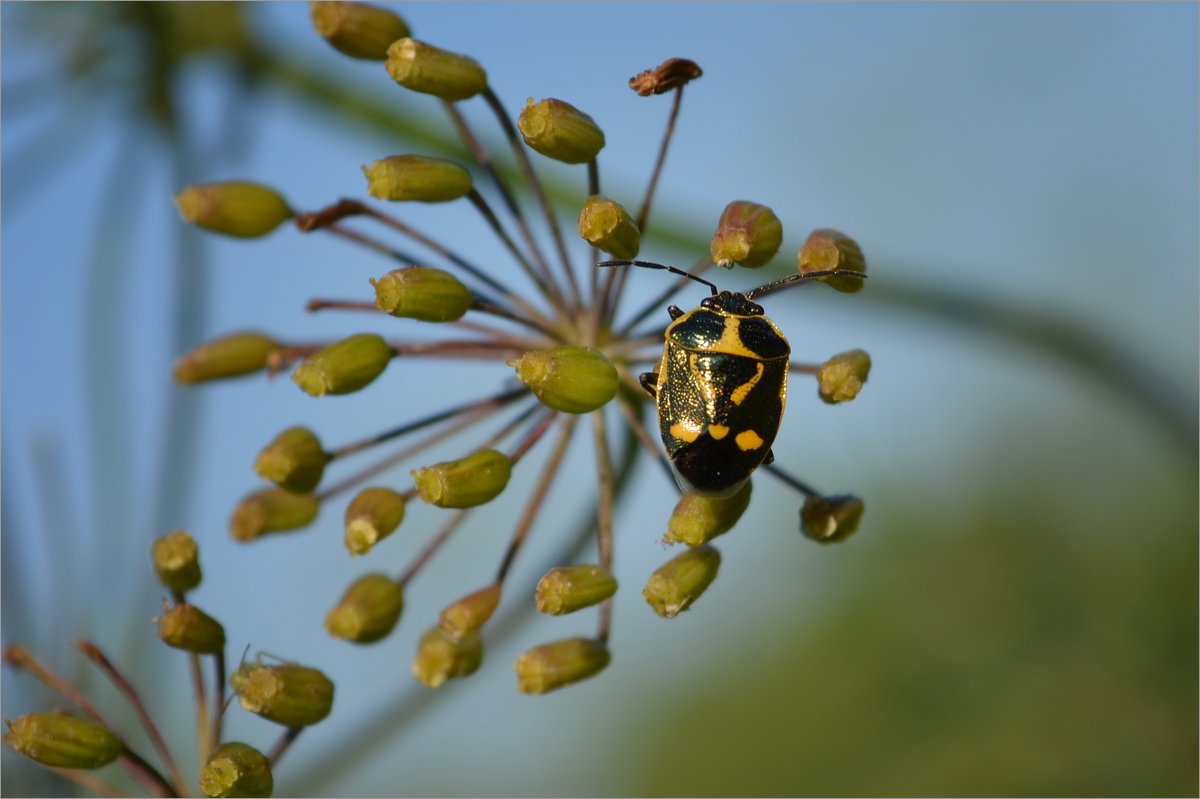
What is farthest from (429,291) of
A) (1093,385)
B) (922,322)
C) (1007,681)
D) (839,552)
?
(839,552)

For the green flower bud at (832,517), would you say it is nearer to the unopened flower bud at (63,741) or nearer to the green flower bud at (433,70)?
the green flower bud at (433,70)

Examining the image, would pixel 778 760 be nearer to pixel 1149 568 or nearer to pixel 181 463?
pixel 1149 568

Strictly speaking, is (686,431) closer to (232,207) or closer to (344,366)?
(344,366)

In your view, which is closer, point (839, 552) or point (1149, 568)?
point (1149, 568)

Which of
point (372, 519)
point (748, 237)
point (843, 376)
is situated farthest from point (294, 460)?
point (843, 376)

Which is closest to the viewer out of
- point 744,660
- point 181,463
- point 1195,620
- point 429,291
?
point 429,291

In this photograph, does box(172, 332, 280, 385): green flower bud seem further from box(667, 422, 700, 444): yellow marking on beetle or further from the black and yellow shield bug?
box(667, 422, 700, 444): yellow marking on beetle

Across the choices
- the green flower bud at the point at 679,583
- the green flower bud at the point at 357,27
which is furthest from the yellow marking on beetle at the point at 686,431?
the green flower bud at the point at 357,27
